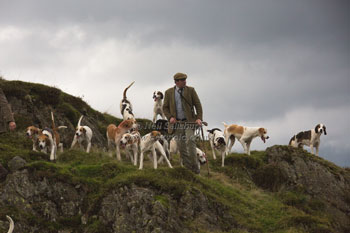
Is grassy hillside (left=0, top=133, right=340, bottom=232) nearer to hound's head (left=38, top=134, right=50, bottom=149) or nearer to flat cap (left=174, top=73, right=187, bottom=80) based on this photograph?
hound's head (left=38, top=134, right=50, bottom=149)

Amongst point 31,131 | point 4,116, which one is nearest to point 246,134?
point 31,131

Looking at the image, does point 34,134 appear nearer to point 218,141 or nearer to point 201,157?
point 201,157

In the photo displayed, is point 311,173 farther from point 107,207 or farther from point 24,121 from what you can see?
point 24,121

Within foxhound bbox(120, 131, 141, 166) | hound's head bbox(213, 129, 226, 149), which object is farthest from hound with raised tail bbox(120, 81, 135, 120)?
hound's head bbox(213, 129, 226, 149)

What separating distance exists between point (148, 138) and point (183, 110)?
1.95 metres

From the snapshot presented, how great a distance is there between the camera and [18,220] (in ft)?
32.0

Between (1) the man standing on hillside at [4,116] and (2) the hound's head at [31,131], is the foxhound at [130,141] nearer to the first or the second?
(2) the hound's head at [31,131]

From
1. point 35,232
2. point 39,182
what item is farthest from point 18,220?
point 39,182

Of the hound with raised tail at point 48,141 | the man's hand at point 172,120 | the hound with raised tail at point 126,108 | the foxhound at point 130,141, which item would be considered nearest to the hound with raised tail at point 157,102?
the hound with raised tail at point 126,108

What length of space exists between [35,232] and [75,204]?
1.41 m

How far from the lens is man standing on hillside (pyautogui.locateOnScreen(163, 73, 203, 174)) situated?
12477 mm

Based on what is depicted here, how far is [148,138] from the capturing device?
13727 mm

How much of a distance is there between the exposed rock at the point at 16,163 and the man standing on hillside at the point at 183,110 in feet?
15.1

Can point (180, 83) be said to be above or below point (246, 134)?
above
